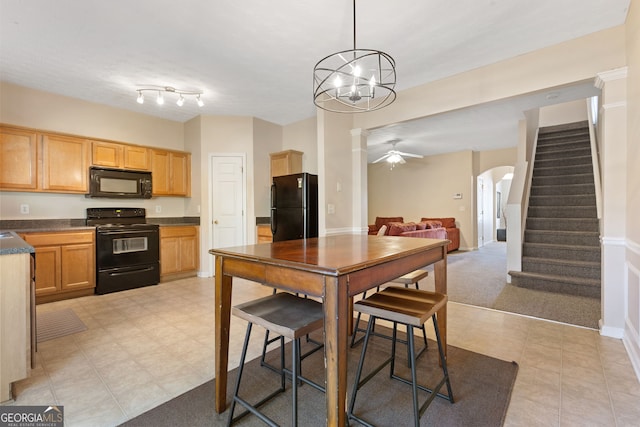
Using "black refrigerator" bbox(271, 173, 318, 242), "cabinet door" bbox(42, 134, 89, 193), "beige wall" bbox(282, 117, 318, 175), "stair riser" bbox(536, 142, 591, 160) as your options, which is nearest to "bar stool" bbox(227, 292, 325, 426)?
"black refrigerator" bbox(271, 173, 318, 242)

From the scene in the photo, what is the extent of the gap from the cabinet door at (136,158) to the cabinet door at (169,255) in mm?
1168

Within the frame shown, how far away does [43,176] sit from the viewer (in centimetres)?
359

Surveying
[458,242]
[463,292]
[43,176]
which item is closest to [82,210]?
[43,176]

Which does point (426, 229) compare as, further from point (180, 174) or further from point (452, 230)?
point (180, 174)

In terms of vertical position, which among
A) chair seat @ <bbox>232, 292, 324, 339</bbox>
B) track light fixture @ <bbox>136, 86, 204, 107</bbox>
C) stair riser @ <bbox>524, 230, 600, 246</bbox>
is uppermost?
track light fixture @ <bbox>136, 86, 204, 107</bbox>

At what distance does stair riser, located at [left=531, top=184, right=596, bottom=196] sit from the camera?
4.62 m

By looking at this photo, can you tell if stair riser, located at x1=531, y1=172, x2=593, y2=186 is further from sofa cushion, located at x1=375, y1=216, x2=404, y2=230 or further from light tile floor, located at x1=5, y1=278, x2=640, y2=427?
sofa cushion, located at x1=375, y1=216, x2=404, y2=230

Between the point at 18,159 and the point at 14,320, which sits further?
the point at 18,159

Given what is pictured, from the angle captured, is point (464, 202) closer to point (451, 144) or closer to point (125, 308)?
point (451, 144)

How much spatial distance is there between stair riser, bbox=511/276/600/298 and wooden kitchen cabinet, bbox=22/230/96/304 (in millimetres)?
5754

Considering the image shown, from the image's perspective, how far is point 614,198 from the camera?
246 centimetres

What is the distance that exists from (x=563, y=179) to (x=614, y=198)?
9.84ft

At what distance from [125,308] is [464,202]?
7.55 meters

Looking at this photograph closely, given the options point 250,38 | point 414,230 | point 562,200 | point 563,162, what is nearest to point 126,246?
point 250,38
